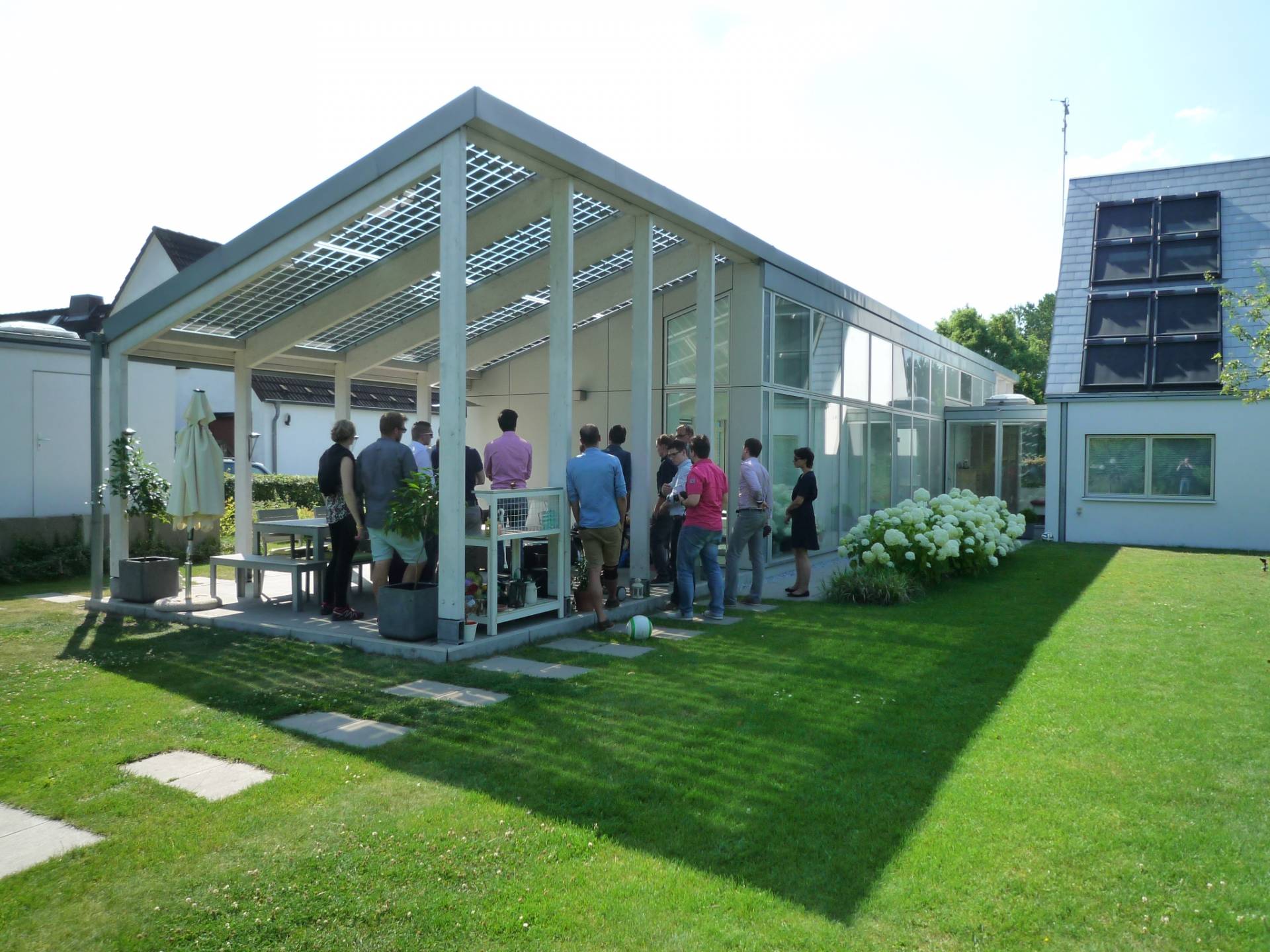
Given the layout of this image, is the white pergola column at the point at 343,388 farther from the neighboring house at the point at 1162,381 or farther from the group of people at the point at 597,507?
the neighboring house at the point at 1162,381

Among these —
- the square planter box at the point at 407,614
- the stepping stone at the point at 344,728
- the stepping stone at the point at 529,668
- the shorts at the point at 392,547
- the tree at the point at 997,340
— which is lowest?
the stepping stone at the point at 344,728

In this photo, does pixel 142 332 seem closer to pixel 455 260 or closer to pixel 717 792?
pixel 455 260

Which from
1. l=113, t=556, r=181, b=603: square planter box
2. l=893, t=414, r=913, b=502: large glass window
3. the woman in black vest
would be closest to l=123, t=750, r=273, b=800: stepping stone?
the woman in black vest

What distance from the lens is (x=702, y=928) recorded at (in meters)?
3.12

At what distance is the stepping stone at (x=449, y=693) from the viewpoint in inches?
231

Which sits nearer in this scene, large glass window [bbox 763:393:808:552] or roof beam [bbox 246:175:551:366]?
roof beam [bbox 246:175:551:366]

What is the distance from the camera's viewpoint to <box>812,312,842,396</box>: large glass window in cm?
1370

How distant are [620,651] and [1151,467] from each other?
540 inches

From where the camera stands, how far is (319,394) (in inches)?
1147

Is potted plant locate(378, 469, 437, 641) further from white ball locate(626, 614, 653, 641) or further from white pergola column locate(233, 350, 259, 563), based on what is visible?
white pergola column locate(233, 350, 259, 563)

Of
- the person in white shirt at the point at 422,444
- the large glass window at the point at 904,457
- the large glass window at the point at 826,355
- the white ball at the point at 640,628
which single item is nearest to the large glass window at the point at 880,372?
the large glass window at the point at 904,457

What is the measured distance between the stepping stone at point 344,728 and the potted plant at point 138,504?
465cm

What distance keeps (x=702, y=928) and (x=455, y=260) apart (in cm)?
534

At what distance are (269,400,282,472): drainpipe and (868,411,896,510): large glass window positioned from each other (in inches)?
719
